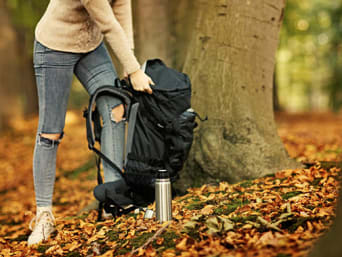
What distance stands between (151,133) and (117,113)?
0.39 metres

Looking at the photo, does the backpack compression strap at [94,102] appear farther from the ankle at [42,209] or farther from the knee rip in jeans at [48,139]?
the ankle at [42,209]

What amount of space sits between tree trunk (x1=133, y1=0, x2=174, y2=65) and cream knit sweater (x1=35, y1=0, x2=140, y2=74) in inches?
73.1

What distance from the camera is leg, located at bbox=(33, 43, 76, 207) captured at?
119 inches

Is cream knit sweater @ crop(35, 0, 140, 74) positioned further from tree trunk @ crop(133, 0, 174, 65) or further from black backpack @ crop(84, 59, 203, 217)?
tree trunk @ crop(133, 0, 174, 65)

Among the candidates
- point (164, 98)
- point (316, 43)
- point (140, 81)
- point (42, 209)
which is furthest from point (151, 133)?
point (316, 43)

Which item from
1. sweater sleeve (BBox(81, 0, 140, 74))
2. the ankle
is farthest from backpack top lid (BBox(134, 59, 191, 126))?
the ankle

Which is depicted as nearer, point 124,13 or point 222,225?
point 222,225

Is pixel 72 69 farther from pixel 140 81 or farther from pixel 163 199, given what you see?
pixel 163 199

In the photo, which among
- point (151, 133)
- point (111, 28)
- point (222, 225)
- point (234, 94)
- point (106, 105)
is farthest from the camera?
point (234, 94)

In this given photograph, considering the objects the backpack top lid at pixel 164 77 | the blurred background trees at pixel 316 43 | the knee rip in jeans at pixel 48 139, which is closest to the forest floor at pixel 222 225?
the knee rip in jeans at pixel 48 139

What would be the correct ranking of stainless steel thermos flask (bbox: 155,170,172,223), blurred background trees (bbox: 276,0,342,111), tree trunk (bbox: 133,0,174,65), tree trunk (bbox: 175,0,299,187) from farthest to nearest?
blurred background trees (bbox: 276,0,342,111) < tree trunk (bbox: 133,0,174,65) < tree trunk (bbox: 175,0,299,187) < stainless steel thermos flask (bbox: 155,170,172,223)

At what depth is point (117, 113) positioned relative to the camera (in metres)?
3.31

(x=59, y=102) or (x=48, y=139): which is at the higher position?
(x=59, y=102)

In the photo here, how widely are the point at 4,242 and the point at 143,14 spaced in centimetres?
315
